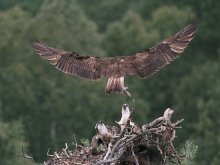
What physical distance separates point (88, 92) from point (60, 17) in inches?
180

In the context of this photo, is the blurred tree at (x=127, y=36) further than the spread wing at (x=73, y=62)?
Yes

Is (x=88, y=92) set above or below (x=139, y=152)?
above

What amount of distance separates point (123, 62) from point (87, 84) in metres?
27.5

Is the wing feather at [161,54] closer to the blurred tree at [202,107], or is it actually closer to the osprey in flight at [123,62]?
the osprey in flight at [123,62]

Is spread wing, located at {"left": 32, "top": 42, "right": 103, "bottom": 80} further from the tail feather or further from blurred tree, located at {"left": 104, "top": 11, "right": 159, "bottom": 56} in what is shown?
blurred tree, located at {"left": 104, "top": 11, "right": 159, "bottom": 56}

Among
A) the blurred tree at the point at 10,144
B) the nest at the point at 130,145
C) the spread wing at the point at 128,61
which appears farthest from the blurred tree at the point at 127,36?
the nest at the point at 130,145

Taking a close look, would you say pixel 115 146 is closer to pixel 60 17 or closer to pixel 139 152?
pixel 139 152

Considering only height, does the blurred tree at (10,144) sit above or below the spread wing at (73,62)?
below

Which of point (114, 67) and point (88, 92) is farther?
point (88, 92)

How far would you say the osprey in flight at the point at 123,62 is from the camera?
20.5 metres

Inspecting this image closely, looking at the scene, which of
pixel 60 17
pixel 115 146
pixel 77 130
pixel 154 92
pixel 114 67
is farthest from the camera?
pixel 154 92

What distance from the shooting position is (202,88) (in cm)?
5338

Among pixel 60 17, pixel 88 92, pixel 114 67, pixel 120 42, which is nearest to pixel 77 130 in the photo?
pixel 88 92

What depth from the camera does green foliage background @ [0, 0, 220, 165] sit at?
153ft
